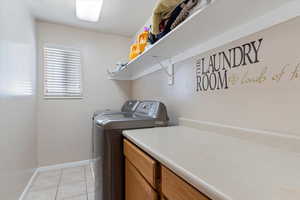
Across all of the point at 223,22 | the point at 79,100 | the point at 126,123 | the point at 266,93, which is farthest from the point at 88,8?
the point at 266,93

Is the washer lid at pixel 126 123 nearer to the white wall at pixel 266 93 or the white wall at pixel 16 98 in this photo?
the white wall at pixel 266 93

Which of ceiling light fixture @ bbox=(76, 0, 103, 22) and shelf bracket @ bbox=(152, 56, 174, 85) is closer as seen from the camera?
shelf bracket @ bbox=(152, 56, 174, 85)

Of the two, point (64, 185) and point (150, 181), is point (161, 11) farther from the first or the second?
point (64, 185)

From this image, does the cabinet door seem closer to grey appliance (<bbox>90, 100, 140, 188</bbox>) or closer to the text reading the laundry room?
grey appliance (<bbox>90, 100, 140, 188</bbox>)

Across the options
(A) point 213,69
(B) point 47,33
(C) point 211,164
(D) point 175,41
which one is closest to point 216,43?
(A) point 213,69

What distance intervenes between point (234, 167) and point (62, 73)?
2.75 m

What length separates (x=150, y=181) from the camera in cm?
79

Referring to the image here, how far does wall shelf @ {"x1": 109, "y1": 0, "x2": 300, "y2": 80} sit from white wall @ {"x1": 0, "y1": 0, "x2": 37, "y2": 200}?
1.29 meters

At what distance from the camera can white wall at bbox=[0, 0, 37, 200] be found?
1.35m

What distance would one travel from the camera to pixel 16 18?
1.64m

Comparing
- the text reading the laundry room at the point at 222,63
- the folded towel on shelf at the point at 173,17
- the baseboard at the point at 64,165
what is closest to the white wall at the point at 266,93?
the text reading the laundry room at the point at 222,63

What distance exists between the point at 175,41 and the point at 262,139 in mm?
847

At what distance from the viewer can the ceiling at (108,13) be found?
196cm

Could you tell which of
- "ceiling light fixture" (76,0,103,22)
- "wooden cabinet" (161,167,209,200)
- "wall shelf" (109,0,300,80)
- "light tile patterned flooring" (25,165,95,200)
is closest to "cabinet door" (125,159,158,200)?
"wooden cabinet" (161,167,209,200)
